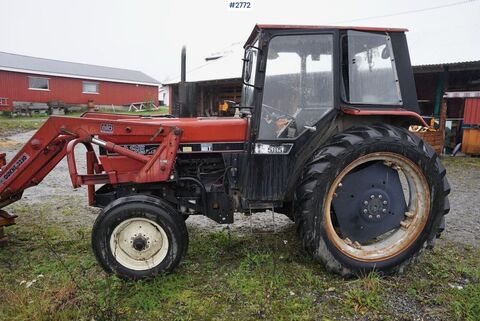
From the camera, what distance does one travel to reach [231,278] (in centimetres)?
318

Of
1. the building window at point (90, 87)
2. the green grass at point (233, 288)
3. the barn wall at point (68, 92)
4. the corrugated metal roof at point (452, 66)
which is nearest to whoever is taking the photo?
the green grass at point (233, 288)

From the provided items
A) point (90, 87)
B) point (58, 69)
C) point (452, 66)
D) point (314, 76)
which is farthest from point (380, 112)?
point (58, 69)

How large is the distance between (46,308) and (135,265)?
0.73 metres

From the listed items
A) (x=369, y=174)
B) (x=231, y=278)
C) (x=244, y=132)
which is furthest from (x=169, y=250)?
(x=369, y=174)

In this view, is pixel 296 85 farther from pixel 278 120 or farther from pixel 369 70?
pixel 369 70

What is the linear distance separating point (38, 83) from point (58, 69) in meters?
3.04

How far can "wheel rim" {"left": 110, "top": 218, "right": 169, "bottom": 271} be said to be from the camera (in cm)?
310

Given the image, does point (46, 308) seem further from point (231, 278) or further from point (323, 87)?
point (323, 87)

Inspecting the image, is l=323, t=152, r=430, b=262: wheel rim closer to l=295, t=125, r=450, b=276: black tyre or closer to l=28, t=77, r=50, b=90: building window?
l=295, t=125, r=450, b=276: black tyre

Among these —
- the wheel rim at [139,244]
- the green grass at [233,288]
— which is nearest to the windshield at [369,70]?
the green grass at [233,288]

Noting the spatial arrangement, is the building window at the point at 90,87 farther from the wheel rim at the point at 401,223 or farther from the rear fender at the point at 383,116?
the wheel rim at the point at 401,223

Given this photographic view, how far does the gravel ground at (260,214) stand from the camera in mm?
4590

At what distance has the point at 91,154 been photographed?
3617mm

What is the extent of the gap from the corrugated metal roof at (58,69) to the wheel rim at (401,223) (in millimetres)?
26755
